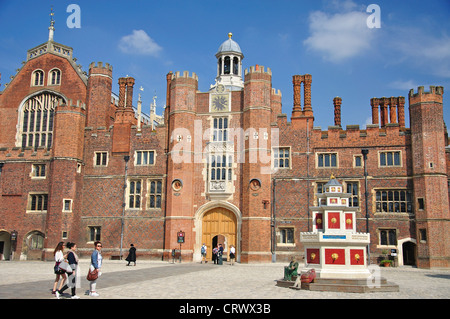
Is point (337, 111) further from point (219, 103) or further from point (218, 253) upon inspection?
point (218, 253)

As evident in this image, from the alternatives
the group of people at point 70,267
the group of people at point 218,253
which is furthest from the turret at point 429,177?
the group of people at point 70,267

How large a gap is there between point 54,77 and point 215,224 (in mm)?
19542

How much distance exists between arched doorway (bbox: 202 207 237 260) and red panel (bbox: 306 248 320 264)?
605 inches

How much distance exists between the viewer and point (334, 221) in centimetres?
1772

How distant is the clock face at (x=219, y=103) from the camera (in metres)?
34.3

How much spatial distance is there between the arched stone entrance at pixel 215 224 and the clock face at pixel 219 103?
701cm

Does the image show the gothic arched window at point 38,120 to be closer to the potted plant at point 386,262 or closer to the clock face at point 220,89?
the clock face at point 220,89

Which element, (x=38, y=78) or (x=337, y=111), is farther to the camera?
(x=38, y=78)

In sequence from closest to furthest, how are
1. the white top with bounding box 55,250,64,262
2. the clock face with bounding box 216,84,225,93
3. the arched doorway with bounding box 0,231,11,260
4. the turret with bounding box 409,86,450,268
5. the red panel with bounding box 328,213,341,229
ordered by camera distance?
the white top with bounding box 55,250,64,262, the red panel with bounding box 328,213,341,229, the turret with bounding box 409,86,450,268, the clock face with bounding box 216,84,225,93, the arched doorway with bounding box 0,231,11,260

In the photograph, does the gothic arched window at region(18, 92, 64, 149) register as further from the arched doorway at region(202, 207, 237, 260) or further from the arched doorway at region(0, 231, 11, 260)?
the arched doorway at region(202, 207, 237, 260)

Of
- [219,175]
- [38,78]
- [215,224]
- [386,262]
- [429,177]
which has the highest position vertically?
[38,78]

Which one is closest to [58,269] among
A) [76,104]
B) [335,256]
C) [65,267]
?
[65,267]

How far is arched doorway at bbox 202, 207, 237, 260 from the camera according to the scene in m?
33.0

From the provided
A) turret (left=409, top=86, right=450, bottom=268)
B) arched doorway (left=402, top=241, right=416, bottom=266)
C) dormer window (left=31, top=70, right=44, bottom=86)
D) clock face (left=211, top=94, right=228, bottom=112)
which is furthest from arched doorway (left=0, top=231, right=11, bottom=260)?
turret (left=409, top=86, right=450, bottom=268)
